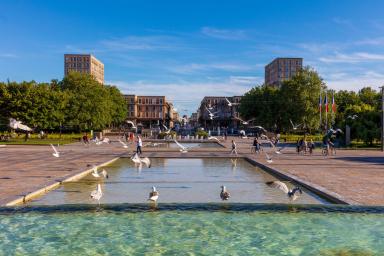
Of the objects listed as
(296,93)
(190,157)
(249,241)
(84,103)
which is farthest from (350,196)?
(84,103)

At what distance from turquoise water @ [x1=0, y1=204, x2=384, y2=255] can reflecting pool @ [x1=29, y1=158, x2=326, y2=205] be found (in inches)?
66.2

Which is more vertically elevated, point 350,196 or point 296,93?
point 296,93

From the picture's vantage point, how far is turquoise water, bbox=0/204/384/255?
30.7 feet

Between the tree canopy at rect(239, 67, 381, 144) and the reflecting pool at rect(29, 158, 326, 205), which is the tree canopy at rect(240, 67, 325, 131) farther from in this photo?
the reflecting pool at rect(29, 158, 326, 205)

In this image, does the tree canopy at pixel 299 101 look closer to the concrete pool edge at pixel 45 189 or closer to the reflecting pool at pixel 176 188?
the reflecting pool at pixel 176 188

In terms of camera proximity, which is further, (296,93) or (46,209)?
(296,93)

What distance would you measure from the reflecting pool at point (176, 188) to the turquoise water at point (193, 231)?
1681 mm

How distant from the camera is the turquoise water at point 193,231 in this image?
30.7 feet

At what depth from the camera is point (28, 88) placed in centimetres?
7094

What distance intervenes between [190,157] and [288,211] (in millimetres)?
20875

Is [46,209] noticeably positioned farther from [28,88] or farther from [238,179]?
[28,88]

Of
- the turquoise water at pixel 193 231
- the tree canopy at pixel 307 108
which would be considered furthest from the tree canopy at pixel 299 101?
the turquoise water at pixel 193 231

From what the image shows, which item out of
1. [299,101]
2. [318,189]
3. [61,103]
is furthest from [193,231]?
[299,101]

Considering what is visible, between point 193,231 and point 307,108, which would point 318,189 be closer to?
point 193,231
